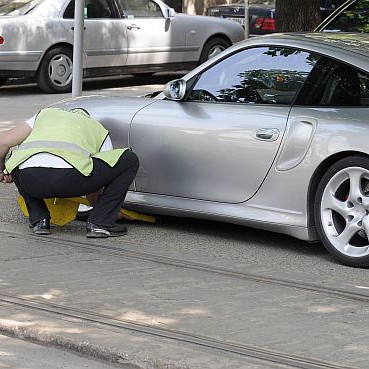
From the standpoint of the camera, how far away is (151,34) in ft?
59.0

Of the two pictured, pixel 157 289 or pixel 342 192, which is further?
pixel 342 192

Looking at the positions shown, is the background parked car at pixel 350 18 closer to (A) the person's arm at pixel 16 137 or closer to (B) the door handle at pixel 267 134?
(B) the door handle at pixel 267 134

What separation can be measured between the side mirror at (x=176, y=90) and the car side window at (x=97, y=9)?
31.8ft

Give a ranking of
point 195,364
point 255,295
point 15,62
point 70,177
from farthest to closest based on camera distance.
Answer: point 15,62
point 70,177
point 255,295
point 195,364

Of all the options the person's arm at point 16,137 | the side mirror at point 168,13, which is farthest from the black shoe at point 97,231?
the side mirror at point 168,13

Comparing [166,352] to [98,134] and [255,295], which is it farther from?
[98,134]

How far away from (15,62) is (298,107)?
32.9 feet

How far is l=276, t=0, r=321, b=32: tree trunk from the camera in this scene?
11.7m

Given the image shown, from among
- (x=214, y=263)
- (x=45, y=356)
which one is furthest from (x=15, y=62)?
(x=45, y=356)

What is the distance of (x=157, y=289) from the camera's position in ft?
20.9

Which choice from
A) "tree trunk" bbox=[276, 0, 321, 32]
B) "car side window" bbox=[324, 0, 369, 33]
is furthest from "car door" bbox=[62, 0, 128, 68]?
"car side window" bbox=[324, 0, 369, 33]

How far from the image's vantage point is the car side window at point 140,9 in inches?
704

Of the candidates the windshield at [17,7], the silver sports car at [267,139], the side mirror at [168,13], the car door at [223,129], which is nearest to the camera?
the silver sports car at [267,139]

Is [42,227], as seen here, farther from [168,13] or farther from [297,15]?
[168,13]
